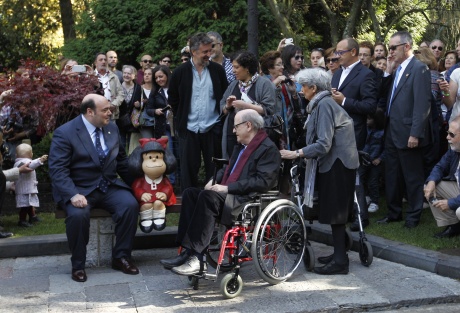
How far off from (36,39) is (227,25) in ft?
45.4

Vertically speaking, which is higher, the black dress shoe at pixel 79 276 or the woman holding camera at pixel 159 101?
the woman holding camera at pixel 159 101

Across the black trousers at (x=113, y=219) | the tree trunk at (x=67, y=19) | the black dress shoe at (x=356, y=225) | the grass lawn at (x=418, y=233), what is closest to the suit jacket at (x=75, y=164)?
the black trousers at (x=113, y=219)

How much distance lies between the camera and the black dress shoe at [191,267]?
696 cm

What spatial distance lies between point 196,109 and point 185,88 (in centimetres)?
29

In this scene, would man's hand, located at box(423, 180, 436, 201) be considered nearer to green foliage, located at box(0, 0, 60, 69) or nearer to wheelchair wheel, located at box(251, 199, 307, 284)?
wheelchair wheel, located at box(251, 199, 307, 284)

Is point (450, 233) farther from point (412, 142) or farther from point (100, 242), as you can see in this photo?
point (100, 242)

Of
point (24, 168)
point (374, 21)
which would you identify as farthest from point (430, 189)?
point (374, 21)

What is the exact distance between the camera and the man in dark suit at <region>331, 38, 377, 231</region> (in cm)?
905

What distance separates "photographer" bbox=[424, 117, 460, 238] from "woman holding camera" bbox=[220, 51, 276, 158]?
1975 millimetres

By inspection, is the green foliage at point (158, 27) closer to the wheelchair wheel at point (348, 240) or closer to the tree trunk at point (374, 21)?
the tree trunk at point (374, 21)

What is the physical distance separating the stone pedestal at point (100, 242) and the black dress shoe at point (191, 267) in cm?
151

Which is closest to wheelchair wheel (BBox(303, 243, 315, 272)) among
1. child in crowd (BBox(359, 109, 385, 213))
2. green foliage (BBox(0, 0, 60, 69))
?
child in crowd (BBox(359, 109, 385, 213))

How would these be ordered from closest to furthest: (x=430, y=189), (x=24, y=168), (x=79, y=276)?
(x=79, y=276) → (x=430, y=189) → (x=24, y=168)

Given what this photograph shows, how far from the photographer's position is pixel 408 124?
9.16m
